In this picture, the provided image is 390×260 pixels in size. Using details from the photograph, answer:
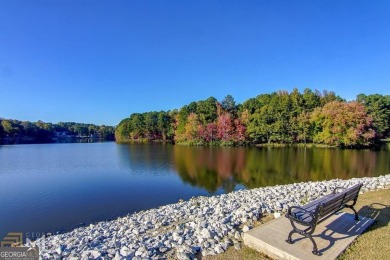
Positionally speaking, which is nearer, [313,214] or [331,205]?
[313,214]

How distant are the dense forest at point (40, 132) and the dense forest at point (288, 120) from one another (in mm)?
66324

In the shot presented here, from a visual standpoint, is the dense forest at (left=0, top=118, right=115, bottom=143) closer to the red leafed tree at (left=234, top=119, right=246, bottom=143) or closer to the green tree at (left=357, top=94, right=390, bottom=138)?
the red leafed tree at (left=234, top=119, right=246, bottom=143)

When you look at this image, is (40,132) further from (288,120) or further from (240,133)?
(288,120)

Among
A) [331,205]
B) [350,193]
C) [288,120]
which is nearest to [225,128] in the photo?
[288,120]

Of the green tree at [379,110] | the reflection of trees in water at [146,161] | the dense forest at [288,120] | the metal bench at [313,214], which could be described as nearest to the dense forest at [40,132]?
the dense forest at [288,120]

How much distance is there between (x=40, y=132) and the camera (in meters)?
104

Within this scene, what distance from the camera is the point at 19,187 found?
1611cm

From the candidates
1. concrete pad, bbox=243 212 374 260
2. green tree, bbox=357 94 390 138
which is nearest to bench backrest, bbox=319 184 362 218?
concrete pad, bbox=243 212 374 260

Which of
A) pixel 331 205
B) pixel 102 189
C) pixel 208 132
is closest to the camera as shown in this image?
pixel 331 205

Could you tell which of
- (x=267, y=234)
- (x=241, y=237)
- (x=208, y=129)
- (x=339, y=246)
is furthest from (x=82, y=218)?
(x=208, y=129)

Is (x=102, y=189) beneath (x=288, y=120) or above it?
beneath

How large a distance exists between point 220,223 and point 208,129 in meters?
49.8

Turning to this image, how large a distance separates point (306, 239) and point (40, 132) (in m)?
121

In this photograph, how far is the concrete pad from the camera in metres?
4.35
